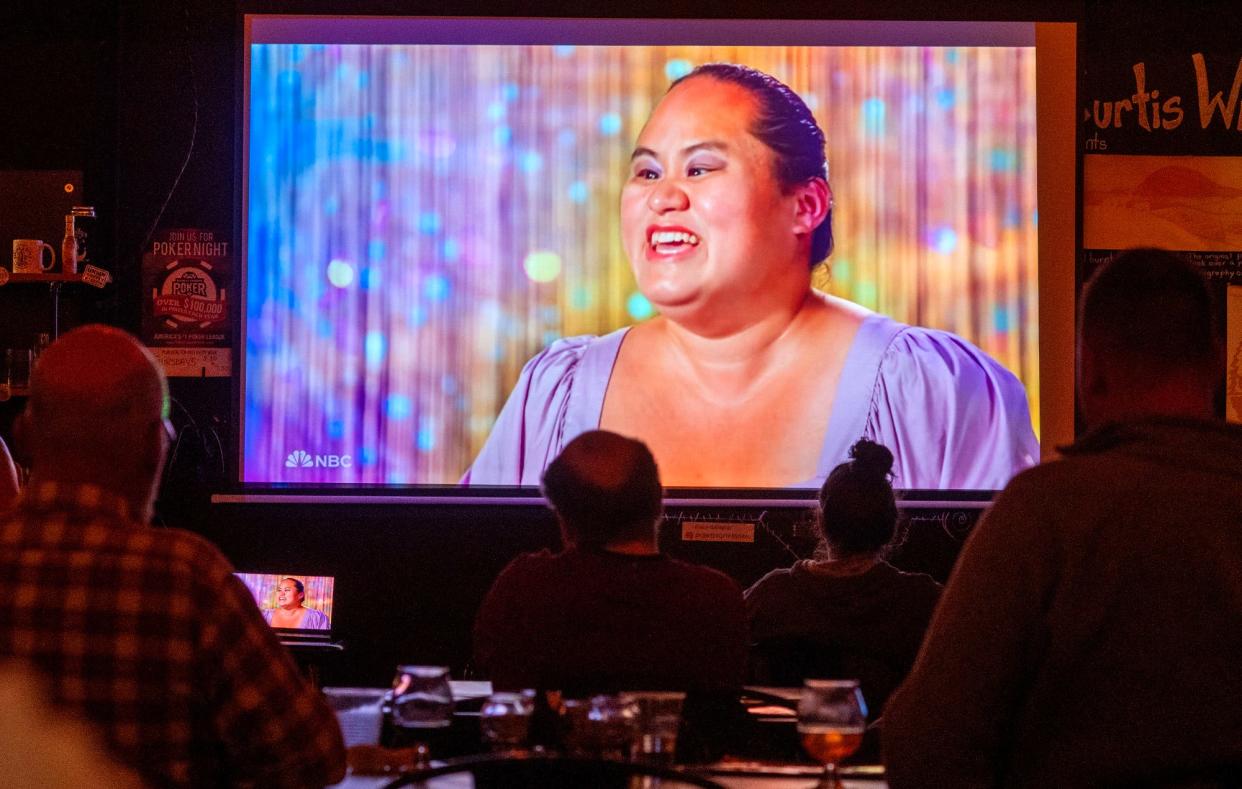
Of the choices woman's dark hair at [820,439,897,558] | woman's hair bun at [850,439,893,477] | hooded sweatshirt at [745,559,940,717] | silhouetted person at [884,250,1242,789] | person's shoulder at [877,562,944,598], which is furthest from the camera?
woman's hair bun at [850,439,893,477]

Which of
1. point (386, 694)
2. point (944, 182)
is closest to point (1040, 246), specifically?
point (944, 182)

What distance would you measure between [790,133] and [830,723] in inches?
111

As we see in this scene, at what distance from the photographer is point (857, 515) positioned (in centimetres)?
286

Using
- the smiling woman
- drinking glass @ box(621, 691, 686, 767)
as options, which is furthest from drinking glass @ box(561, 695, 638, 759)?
the smiling woman

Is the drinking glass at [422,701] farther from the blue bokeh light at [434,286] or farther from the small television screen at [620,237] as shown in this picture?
the blue bokeh light at [434,286]

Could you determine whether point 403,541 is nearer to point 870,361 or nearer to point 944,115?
point 870,361

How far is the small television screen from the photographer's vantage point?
14.0 ft

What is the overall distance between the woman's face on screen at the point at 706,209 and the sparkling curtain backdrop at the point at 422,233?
78 mm

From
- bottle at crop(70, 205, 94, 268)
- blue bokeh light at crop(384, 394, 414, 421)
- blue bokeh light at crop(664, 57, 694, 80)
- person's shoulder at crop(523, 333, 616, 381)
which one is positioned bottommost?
blue bokeh light at crop(384, 394, 414, 421)

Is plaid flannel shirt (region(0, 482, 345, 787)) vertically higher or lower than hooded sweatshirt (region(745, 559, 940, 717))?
higher

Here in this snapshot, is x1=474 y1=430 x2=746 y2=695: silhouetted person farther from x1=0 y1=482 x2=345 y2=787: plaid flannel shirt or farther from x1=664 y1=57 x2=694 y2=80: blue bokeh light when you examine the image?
x1=664 y1=57 x2=694 y2=80: blue bokeh light

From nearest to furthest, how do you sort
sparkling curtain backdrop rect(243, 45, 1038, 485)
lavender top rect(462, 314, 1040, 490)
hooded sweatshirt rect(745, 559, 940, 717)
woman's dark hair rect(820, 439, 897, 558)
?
Answer: hooded sweatshirt rect(745, 559, 940, 717), woman's dark hair rect(820, 439, 897, 558), lavender top rect(462, 314, 1040, 490), sparkling curtain backdrop rect(243, 45, 1038, 485)

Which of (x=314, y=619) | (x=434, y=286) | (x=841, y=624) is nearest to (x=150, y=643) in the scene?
(x=841, y=624)

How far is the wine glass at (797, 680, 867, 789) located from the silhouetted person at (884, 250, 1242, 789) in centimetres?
38
